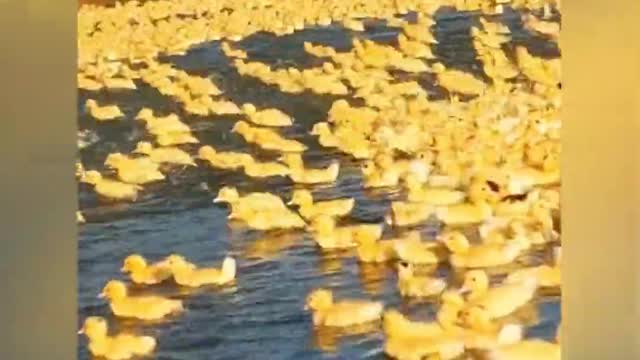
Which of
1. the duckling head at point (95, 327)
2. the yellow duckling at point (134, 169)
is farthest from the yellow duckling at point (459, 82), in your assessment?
the duckling head at point (95, 327)

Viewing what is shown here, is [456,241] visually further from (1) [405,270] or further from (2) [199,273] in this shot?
(2) [199,273]

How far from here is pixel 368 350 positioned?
1042mm

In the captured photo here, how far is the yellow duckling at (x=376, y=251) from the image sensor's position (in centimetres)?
106

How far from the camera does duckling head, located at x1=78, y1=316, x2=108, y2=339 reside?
1081mm

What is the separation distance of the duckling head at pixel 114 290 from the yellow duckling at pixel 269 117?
0.24 metres

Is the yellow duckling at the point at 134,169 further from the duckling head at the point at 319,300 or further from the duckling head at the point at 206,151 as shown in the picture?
the duckling head at the point at 319,300

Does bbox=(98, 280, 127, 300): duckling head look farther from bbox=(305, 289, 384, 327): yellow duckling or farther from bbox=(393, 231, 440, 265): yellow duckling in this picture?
bbox=(393, 231, 440, 265): yellow duckling

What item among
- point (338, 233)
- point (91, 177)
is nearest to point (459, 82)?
point (338, 233)

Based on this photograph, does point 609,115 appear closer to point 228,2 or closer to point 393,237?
point 393,237

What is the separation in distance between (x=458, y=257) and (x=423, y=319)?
79mm

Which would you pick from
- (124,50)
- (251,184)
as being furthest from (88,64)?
(251,184)

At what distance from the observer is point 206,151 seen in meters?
1.11

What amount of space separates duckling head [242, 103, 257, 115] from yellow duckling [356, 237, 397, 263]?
0.67ft

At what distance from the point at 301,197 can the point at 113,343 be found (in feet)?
0.89
